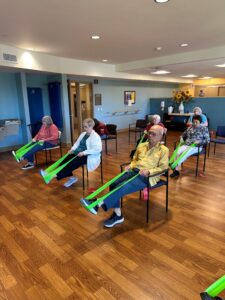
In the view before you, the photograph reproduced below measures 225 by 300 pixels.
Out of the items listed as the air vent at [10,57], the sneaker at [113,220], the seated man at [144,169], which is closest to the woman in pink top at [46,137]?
the air vent at [10,57]

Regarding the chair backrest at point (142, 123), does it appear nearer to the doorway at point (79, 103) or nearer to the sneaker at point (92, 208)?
the doorway at point (79, 103)

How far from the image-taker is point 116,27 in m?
3.65

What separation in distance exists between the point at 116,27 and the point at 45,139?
250 cm

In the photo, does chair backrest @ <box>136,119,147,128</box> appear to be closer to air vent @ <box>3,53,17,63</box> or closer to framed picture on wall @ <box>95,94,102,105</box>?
framed picture on wall @ <box>95,94,102,105</box>

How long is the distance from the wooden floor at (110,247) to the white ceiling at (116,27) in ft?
8.50

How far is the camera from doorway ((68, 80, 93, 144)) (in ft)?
24.5

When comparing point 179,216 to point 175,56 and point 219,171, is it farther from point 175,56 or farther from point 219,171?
point 175,56

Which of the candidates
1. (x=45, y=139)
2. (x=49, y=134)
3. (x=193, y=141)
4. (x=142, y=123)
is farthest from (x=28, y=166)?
(x=142, y=123)

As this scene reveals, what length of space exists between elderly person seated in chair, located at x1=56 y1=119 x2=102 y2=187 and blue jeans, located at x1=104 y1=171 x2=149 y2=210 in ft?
2.88

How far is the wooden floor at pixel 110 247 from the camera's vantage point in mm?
1722

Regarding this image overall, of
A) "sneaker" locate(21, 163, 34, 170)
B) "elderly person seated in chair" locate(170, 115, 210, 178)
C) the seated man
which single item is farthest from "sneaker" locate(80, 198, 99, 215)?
"sneaker" locate(21, 163, 34, 170)

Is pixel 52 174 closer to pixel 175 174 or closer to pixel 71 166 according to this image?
pixel 71 166

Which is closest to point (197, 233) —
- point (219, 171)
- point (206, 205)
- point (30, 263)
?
point (206, 205)

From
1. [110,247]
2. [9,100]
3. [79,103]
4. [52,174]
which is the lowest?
[110,247]
